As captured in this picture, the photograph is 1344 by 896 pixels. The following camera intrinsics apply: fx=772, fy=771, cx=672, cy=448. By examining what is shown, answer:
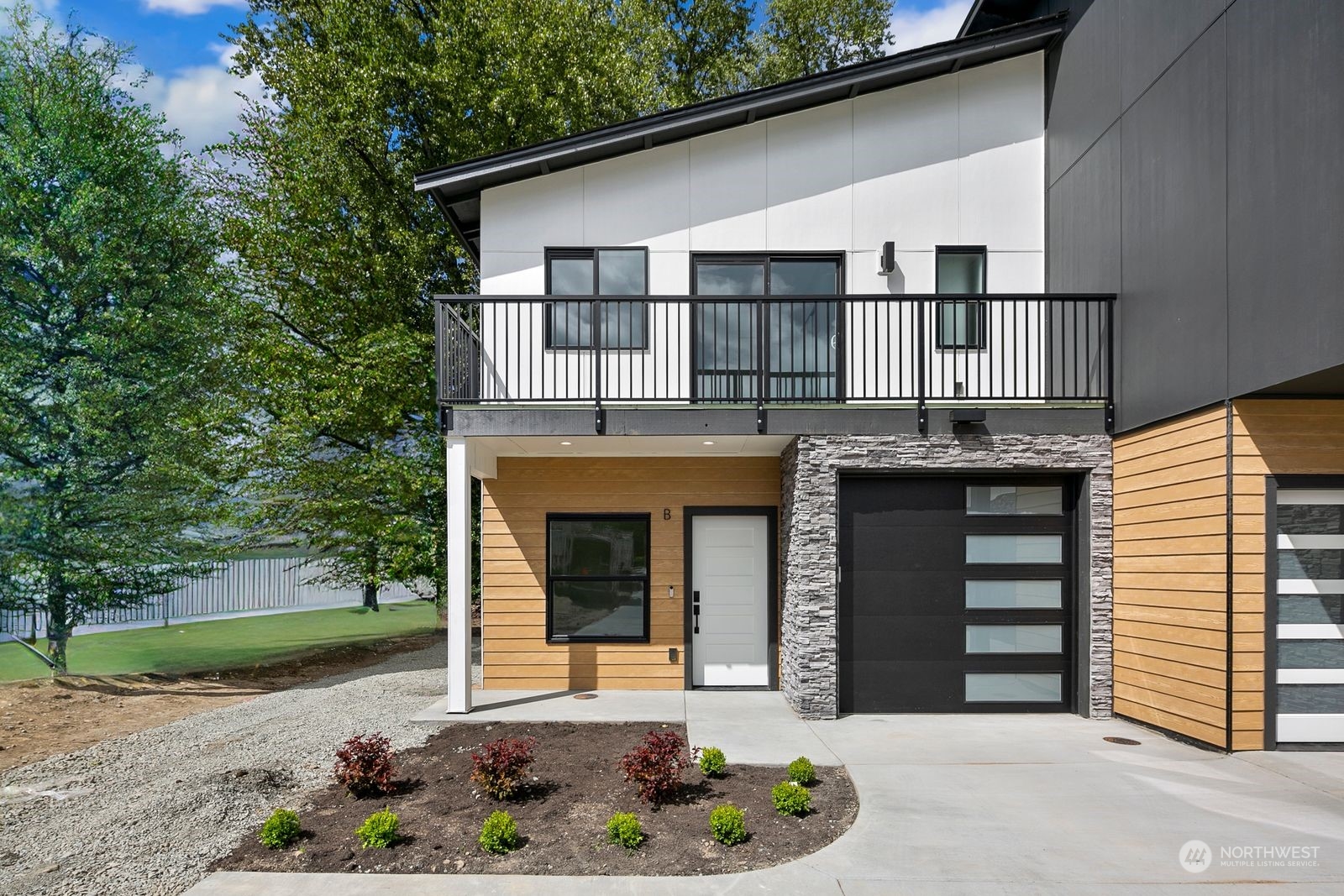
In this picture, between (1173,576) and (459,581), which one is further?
(459,581)

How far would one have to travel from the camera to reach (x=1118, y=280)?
7.11 meters

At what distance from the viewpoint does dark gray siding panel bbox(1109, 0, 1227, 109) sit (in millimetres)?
5949

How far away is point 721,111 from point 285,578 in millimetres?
16146

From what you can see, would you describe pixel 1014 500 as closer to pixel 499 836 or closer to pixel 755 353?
pixel 755 353

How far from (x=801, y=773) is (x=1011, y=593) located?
345 cm

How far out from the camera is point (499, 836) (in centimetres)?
420

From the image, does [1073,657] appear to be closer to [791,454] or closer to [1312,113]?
[791,454]

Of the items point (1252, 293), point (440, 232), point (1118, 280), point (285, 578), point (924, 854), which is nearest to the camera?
point (924, 854)

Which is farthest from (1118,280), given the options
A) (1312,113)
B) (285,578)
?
(285,578)

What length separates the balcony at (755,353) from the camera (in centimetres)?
752

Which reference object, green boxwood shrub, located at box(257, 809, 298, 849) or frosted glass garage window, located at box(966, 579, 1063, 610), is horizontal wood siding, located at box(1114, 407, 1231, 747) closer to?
frosted glass garage window, located at box(966, 579, 1063, 610)

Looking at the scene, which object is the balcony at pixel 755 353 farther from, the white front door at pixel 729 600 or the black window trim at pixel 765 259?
the white front door at pixel 729 600

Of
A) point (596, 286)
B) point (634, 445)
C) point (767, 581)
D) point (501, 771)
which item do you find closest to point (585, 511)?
point (634, 445)

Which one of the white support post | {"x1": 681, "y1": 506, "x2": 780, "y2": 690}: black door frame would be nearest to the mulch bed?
the white support post
